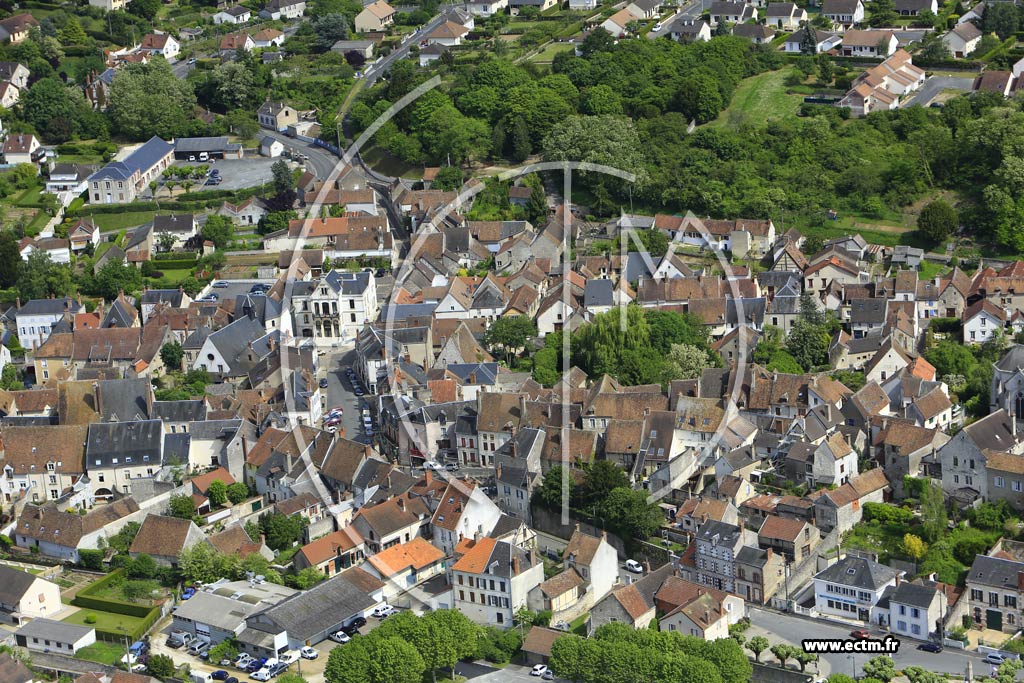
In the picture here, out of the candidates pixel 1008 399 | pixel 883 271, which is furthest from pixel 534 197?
pixel 1008 399

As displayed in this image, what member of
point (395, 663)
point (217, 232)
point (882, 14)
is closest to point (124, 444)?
point (395, 663)

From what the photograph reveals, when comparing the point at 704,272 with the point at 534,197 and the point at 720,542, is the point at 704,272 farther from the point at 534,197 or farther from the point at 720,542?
the point at 720,542

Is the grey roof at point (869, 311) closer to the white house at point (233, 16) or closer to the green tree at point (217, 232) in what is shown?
the green tree at point (217, 232)

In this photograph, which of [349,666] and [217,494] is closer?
[349,666]

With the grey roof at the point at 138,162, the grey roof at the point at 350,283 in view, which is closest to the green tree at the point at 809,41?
the grey roof at the point at 350,283

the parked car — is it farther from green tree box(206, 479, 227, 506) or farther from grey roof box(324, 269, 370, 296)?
grey roof box(324, 269, 370, 296)

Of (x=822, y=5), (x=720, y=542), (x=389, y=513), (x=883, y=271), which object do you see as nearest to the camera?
(x=720, y=542)

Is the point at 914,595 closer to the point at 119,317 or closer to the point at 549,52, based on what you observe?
the point at 119,317
